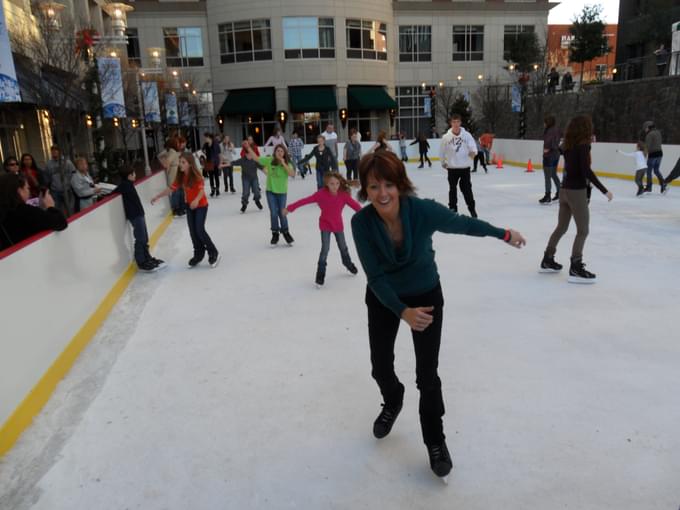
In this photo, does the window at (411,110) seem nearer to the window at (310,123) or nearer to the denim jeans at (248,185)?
the window at (310,123)

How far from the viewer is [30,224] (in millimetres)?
4285

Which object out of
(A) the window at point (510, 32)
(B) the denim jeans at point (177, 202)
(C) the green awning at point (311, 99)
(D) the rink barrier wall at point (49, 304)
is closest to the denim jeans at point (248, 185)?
(B) the denim jeans at point (177, 202)

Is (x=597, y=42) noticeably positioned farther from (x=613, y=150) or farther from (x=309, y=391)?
(x=309, y=391)

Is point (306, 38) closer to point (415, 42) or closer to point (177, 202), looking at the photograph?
point (415, 42)

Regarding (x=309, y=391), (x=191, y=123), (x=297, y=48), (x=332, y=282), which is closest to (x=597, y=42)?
(x=297, y=48)

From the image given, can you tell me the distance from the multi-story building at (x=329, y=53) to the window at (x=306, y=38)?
2.7 inches

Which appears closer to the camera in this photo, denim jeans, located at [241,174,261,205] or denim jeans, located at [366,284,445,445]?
denim jeans, located at [366,284,445,445]

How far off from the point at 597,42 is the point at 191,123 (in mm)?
26136

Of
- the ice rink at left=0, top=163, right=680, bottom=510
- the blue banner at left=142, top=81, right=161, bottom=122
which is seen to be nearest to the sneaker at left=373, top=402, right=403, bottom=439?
the ice rink at left=0, top=163, right=680, bottom=510

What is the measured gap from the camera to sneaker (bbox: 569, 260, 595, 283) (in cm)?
572

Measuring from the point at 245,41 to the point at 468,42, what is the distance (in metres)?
16.9

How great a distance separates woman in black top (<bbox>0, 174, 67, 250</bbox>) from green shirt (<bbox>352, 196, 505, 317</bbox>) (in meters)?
3.15

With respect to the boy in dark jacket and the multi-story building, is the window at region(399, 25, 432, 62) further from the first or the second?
the boy in dark jacket

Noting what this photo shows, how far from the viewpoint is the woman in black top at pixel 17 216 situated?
4125mm
